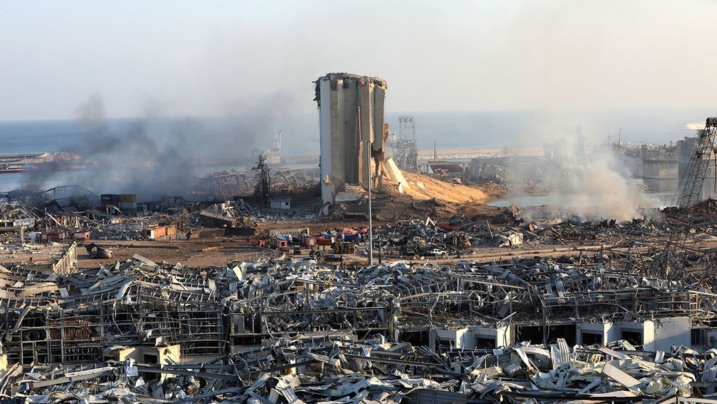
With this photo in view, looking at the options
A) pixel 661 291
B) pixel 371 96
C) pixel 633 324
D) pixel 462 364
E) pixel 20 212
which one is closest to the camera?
pixel 462 364

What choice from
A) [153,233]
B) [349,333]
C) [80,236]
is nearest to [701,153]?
[153,233]

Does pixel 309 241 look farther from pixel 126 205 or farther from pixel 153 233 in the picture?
pixel 126 205

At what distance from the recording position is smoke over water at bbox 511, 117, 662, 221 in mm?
43156

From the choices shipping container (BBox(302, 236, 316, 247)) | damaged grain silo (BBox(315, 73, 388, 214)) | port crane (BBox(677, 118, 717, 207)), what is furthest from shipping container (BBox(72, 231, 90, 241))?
port crane (BBox(677, 118, 717, 207))

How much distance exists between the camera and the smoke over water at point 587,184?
4316 cm

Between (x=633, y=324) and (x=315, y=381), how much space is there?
709 centimetres

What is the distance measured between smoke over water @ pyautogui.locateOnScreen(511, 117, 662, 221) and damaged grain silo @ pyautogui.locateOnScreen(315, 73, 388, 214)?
9.96 m

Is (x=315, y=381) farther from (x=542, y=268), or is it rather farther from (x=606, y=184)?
(x=606, y=184)

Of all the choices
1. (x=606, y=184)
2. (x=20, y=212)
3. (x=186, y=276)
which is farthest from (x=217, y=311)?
(x=606, y=184)

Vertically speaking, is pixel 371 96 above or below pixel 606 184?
above

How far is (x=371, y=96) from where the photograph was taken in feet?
149

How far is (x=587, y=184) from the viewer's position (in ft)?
194

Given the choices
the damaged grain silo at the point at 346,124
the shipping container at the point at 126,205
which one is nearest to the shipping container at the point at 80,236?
the shipping container at the point at 126,205

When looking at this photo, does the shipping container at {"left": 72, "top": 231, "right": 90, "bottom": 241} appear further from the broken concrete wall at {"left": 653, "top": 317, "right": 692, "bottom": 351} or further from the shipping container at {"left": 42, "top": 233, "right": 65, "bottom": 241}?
the broken concrete wall at {"left": 653, "top": 317, "right": 692, "bottom": 351}
